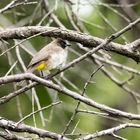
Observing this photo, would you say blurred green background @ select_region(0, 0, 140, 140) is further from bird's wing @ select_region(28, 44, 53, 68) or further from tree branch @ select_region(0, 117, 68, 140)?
tree branch @ select_region(0, 117, 68, 140)

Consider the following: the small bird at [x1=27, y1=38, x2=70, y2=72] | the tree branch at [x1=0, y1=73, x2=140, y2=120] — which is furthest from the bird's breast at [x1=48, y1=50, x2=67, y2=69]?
the tree branch at [x1=0, y1=73, x2=140, y2=120]

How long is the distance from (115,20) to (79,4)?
21.5 ft

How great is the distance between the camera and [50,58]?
452 centimetres

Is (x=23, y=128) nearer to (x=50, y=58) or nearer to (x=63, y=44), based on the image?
(x=50, y=58)

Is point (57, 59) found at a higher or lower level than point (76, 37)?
higher

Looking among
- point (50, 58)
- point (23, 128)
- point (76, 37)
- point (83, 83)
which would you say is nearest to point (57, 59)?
point (50, 58)

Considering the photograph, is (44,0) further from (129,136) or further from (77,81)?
(129,136)

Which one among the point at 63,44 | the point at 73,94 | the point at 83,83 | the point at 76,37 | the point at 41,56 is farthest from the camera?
the point at 83,83

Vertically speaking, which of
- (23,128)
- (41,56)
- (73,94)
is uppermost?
(41,56)

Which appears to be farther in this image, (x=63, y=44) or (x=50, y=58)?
(x=63, y=44)

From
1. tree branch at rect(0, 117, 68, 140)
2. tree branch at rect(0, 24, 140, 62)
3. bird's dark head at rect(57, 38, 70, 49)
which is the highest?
bird's dark head at rect(57, 38, 70, 49)

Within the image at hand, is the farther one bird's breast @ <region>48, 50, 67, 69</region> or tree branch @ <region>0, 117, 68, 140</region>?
bird's breast @ <region>48, 50, 67, 69</region>

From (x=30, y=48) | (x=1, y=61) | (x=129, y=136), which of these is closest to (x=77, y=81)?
(x=1, y=61)

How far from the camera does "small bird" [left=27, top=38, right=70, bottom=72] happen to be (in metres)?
4.43
